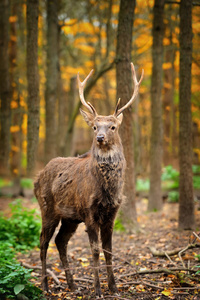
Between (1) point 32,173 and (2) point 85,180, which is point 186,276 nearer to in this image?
(2) point 85,180

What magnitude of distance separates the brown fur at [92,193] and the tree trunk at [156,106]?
5.17 metres

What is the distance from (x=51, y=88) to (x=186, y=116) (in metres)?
4.82

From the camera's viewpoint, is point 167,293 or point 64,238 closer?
point 167,293

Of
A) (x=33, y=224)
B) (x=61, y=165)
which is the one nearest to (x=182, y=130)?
(x=61, y=165)

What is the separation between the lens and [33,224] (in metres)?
7.33

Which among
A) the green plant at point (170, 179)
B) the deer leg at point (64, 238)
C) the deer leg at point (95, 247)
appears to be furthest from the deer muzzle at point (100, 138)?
the green plant at point (170, 179)

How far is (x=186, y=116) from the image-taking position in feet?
24.0

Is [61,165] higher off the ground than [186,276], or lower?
higher

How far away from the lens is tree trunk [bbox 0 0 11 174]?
1145cm

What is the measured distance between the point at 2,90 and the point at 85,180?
26.5 feet

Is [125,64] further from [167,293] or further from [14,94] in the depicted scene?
[14,94]

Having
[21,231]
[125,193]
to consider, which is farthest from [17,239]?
[125,193]

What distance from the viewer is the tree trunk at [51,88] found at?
10117mm

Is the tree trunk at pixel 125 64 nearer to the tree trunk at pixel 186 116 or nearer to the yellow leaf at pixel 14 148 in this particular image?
the tree trunk at pixel 186 116
